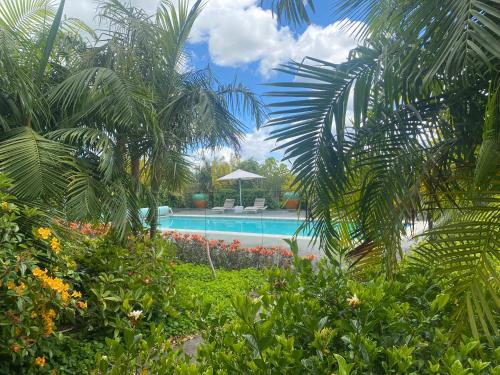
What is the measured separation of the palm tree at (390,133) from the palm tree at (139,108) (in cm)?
239

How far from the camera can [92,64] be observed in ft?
17.1

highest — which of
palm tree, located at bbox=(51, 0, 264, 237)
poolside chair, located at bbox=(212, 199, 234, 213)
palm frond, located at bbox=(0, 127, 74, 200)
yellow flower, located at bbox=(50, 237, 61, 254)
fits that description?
palm tree, located at bbox=(51, 0, 264, 237)

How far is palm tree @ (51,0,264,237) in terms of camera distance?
13.6ft

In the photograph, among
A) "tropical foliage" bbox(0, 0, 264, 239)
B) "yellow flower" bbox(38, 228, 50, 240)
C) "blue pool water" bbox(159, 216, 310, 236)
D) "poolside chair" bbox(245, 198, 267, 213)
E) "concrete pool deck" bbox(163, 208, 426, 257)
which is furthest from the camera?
"poolside chair" bbox(245, 198, 267, 213)

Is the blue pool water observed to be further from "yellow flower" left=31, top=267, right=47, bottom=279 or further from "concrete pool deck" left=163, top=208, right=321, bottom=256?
"yellow flower" left=31, top=267, right=47, bottom=279

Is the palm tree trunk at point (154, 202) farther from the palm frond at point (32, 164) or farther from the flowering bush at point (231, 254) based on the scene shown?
the flowering bush at point (231, 254)

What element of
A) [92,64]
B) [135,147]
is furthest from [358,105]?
[92,64]

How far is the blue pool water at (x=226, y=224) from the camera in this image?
10.2 meters

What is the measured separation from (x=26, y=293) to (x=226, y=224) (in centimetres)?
987

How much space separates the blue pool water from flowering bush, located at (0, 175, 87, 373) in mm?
7183

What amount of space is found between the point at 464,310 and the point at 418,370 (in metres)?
0.53

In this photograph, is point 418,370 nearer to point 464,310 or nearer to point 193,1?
point 464,310

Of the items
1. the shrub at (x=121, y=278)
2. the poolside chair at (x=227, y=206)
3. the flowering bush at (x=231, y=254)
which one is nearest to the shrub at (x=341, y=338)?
the shrub at (x=121, y=278)

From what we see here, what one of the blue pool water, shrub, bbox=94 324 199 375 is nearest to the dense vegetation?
shrub, bbox=94 324 199 375
